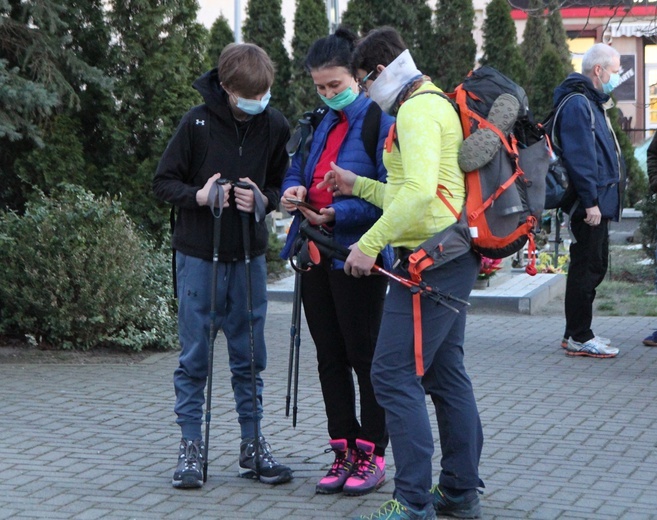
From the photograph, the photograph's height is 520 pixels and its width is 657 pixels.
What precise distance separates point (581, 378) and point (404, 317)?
364 cm

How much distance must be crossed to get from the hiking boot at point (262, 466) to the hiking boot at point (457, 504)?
31.6 inches

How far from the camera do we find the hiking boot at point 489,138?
4273 mm

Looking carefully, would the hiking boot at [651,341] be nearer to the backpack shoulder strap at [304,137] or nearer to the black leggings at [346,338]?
the black leggings at [346,338]

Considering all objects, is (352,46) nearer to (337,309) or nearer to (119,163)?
(337,309)

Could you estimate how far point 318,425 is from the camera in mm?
6359

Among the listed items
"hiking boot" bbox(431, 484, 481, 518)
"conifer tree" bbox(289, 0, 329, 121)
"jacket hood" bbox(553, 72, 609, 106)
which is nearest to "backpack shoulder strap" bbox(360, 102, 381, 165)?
"hiking boot" bbox(431, 484, 481, 518)

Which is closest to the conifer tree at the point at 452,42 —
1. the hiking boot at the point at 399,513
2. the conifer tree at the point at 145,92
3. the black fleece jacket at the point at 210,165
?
the conifer tree at the point at 145,92

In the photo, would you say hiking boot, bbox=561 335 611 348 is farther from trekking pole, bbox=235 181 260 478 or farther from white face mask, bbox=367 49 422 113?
white face mask, bbox=367 49 422 113

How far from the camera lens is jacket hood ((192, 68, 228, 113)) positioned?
513cm

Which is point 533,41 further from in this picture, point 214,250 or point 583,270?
point 214,250

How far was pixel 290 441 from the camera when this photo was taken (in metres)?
5.99

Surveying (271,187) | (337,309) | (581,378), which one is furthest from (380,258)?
(581,378)

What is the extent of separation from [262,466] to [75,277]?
3.69m

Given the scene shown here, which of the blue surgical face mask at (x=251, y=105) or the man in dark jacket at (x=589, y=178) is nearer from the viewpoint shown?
the blue surgical face mask at (x=251, y=105)
